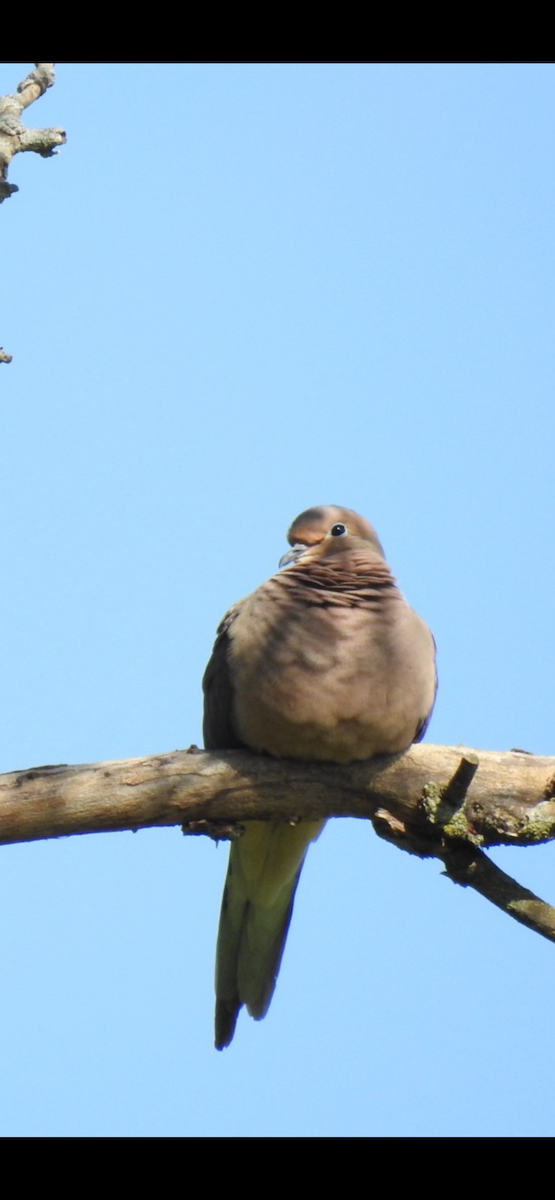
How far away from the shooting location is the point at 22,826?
432 cm

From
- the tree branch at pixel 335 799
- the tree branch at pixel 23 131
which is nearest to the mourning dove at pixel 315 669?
the tree branch at pixel 335 799

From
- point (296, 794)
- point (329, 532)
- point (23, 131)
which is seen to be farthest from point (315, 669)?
point (23, 131)

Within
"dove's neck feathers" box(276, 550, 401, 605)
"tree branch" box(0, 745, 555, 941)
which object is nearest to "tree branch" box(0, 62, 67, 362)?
"dove's neck feathers" box(276, 550, 401, 605)

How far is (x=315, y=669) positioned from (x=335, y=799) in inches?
17.9

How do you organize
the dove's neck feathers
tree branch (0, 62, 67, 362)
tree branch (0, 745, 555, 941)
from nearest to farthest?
tree branch (0, 745, 555, 941)
tree branch (0, 62, 67, 362)
the dove's neck feathers

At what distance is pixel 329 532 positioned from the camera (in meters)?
5.38

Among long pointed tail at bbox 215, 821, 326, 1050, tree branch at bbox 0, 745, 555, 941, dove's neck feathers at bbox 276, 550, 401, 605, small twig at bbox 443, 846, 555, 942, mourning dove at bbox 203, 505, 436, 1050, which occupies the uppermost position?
dove's neck feathers at bbox 276, 550, 401, 605

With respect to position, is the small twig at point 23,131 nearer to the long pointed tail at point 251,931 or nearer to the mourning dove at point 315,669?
the mourning dove at point 315,669

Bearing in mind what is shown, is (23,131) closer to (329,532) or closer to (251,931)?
(329,532)

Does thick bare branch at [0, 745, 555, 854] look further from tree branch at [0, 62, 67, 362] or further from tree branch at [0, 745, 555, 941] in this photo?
tree branch at [0, 62, 67, 362]

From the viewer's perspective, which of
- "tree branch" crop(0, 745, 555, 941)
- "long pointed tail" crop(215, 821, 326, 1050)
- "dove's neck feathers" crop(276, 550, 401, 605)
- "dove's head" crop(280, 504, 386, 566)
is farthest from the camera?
"long pointed tail" crop(215, 821, 326, 1050)

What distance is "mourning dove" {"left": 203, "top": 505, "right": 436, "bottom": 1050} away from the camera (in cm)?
466
